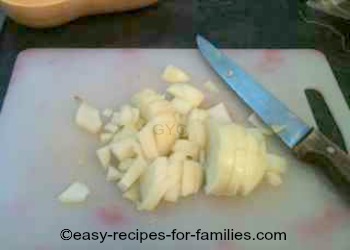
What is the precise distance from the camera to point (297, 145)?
34.1 inches

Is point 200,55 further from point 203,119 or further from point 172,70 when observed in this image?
point 203,119

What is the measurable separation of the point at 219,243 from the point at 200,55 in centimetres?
42

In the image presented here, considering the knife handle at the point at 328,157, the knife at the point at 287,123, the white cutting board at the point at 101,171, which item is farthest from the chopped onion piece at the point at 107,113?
the knife handle at the point at 328,157

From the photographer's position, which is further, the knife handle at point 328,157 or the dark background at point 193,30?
the dark background at point 193,30

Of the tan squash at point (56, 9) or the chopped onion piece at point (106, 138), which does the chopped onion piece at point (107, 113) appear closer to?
the chopped onion piece at point (106, 138)

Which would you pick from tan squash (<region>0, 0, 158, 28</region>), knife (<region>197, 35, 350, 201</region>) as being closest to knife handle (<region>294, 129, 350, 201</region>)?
knife (<region>197, 35, 350, 201</region>)

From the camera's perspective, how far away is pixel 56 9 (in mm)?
1125

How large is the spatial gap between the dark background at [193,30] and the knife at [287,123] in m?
0.14

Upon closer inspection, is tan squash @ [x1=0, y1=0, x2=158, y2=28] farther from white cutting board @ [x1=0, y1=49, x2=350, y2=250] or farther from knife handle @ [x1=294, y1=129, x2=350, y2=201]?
knife handle @ [x1=294, y1=129, x2=350, y2=201]
